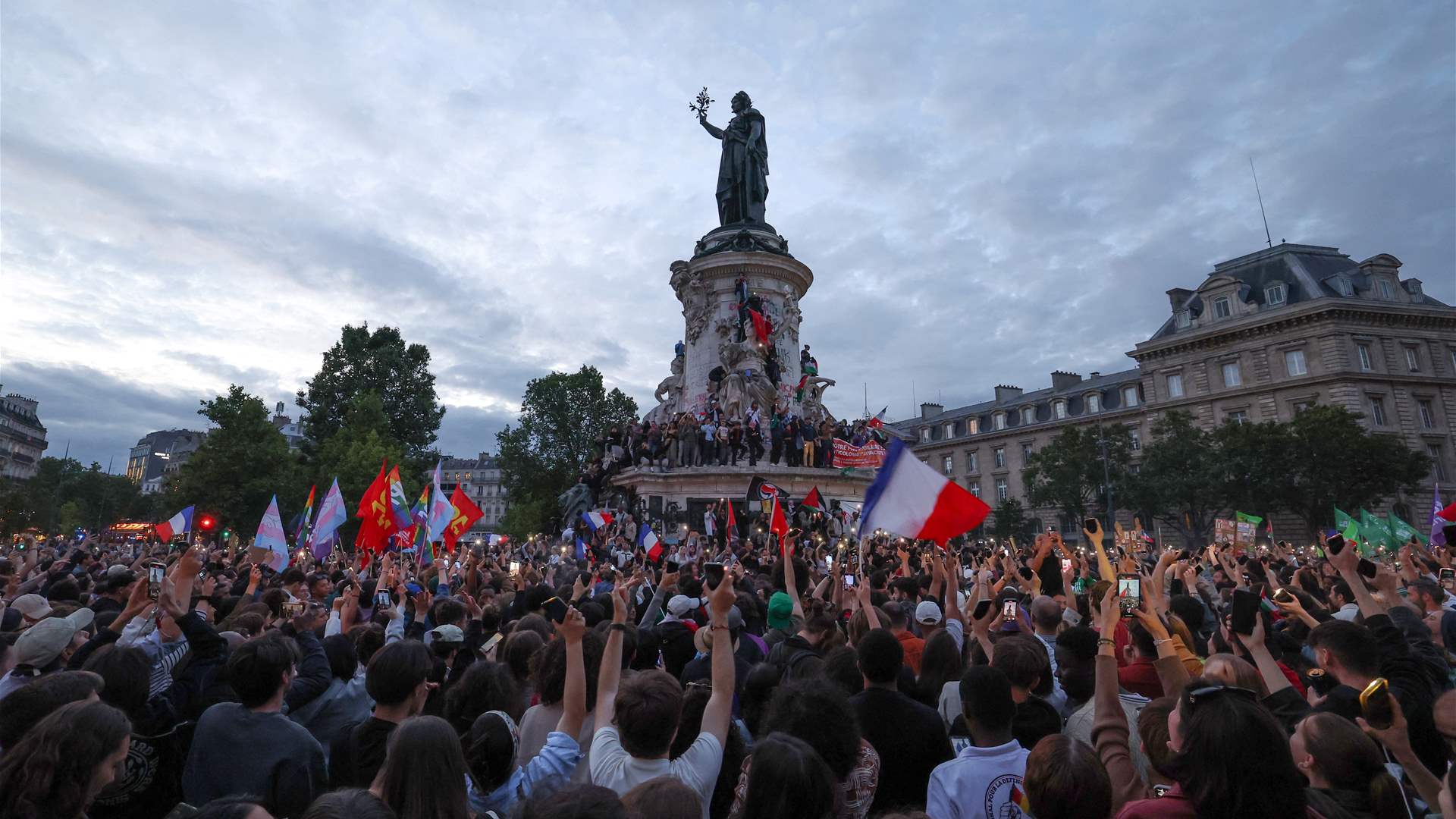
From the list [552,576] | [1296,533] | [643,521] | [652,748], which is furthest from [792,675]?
[1296,533]

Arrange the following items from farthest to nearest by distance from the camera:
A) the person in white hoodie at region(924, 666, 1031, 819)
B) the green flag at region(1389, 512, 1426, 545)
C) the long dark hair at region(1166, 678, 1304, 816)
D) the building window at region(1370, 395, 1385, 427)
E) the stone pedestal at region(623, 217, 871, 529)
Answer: the building window at region(1370, 395, 1385, 427) → the stone pedestal at region(623, 217, 871, 529) → the green flag at region(1389, 512, 1426, 545) → the person in white hoodie at region(924, 666, 1031, 819) → the long dark hair at region(1166, 678, 1304, 816)

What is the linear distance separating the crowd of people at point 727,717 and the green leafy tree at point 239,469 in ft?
140

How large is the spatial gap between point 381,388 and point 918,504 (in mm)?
52943

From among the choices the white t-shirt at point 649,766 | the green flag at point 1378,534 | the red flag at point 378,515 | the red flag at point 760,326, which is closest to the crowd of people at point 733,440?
the red flag at point 760,326

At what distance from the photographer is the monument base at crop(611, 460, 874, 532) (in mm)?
27250

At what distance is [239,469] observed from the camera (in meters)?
43.6

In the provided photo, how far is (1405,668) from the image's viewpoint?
4.10 meters

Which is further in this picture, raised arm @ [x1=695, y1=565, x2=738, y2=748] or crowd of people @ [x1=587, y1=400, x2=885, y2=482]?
crowd of people @ [x1=587, y1=400, x2=885, y2=482]

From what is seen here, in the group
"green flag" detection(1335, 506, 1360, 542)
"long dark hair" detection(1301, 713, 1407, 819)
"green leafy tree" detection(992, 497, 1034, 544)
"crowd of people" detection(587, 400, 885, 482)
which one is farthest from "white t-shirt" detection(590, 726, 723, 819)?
"green leafy tree" detection(992, 497, 1034, 544)

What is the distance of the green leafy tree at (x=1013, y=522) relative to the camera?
60.6m

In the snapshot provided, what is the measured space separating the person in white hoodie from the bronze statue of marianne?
108ft

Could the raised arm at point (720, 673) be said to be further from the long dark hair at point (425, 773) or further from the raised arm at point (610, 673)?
the long dark hair at point (425, 773)

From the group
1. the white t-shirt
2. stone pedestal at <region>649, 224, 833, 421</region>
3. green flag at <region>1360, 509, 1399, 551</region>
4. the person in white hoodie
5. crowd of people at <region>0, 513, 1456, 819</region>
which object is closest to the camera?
crowd of people at <region>0, 513, 1456, 819</region>

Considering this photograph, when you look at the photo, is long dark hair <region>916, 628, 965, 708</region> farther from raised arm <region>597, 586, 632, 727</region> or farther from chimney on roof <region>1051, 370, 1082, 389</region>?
chimney on roof <region>1051, 370, 1082, 389</region>
